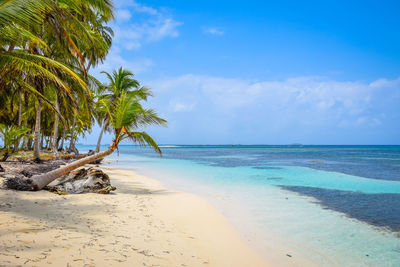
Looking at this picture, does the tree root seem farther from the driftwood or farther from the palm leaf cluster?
the palm leaf cluster

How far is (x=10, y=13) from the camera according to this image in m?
3.57

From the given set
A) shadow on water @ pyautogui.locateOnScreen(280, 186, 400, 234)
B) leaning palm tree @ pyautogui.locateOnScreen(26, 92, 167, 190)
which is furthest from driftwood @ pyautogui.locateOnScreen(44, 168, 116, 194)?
shadow on water @ pyautogui.locateOnScreen(280, 186, 400, 234)

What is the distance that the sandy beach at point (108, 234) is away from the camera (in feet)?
8.25

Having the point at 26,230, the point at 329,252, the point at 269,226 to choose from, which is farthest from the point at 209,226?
the point at 26,230

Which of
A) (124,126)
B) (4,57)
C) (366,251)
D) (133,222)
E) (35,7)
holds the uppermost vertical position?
(35,7)

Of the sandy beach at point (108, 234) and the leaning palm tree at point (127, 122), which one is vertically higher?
the leaning palm tree at point (127, 122)

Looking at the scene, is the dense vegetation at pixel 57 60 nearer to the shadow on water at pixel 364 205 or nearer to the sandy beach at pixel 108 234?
the sandy beach at pixel 108 234

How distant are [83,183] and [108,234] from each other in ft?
11.1

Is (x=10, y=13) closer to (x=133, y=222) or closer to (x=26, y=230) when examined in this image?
(x=26, y=230)

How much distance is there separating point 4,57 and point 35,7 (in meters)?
1.39

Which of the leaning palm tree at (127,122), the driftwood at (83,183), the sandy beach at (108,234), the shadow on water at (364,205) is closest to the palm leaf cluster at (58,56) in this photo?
the leaning palm tree at (127,122)

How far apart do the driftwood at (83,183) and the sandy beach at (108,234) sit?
628 millimetres

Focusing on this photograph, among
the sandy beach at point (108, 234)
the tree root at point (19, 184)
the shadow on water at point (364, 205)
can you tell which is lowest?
the shadow on water at point (364, 205)

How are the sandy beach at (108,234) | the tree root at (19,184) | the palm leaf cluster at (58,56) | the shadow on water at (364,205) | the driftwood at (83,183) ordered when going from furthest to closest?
1. the driftwood at (83,183)
2. the shadow on water at (364,205)
3. the tree root at (19,184)
4. the palm leaf cluster at (58,56)
5. the sandy beach at (108,234)
